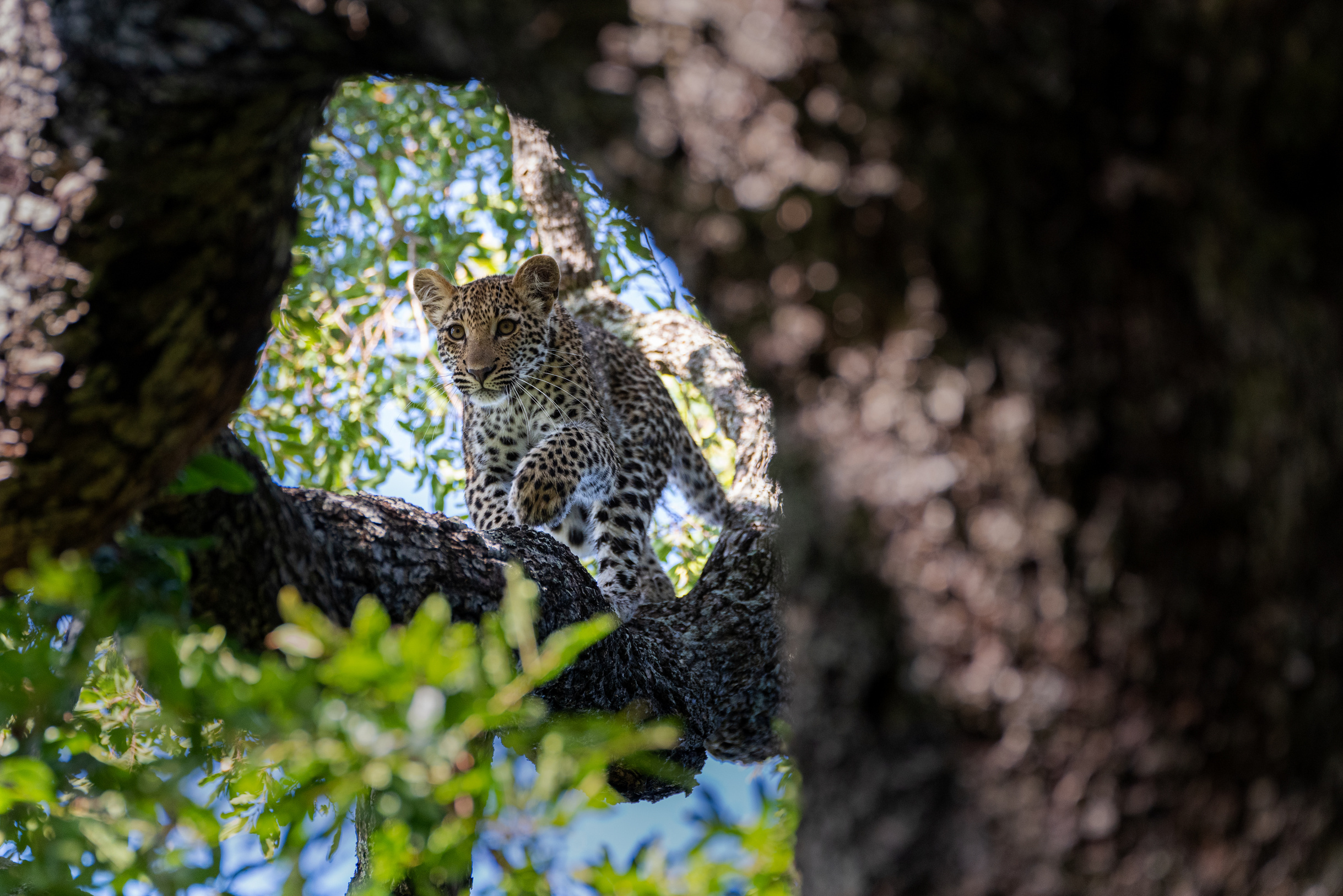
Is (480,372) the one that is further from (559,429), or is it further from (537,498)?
(537,498)

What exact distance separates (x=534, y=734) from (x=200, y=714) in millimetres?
801

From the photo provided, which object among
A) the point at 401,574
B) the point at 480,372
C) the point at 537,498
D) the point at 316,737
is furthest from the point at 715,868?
the point at 480,372

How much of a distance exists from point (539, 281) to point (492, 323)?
13.0 inches

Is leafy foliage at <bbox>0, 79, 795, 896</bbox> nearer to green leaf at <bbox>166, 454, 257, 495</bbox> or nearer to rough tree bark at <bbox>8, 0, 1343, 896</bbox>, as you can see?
green leaf at <bbox>166, 454, 257, 495</bbox>

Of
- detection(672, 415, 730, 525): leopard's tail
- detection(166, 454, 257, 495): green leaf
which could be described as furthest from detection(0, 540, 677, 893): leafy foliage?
detection(672, 415, 730, 525): leopard's tail

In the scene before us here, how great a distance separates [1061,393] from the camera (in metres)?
1.02

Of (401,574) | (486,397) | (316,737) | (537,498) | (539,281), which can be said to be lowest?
(486,397)

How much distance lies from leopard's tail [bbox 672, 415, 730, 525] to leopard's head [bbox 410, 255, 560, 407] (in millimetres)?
929

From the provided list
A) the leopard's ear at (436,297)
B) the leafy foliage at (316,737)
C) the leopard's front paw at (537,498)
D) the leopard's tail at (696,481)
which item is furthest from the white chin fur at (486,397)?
the leafy foliage at (316,737)

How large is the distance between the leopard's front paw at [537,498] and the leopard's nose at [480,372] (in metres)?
0.71

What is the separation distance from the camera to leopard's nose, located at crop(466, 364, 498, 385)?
5.18m

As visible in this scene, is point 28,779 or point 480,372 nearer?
point 28,779

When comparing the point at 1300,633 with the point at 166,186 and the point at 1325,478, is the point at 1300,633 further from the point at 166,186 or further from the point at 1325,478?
the point at 166,186

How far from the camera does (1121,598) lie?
3.38ft
